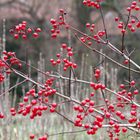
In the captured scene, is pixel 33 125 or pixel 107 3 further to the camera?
pixel 107 3

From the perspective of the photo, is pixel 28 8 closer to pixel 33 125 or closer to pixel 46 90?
pixel 33 125

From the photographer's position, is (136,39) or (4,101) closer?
(4,101)

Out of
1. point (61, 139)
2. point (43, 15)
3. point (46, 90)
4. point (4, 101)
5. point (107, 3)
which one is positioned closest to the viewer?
point (46, 90)

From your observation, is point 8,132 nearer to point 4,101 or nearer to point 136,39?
point 4,101

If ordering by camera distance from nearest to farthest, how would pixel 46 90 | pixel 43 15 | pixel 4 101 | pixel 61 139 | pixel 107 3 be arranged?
1. pixel 46 90
2. pixel 4 101
3. pixel 61 139
4. pixel 107 3
5. pixel 43 15

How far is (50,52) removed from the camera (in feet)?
43.4

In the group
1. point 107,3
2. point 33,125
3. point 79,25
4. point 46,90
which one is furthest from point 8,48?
point 46,90

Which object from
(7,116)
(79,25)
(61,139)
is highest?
(79,25)

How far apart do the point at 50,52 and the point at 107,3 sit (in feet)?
7.79

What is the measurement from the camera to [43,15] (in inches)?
551

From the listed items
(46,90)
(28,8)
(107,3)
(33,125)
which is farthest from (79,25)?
(46,90)

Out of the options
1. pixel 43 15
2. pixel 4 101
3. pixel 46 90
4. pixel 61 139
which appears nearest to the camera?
pixel 46 90

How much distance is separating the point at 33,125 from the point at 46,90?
2585 mm

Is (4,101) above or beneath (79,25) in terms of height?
beneath
